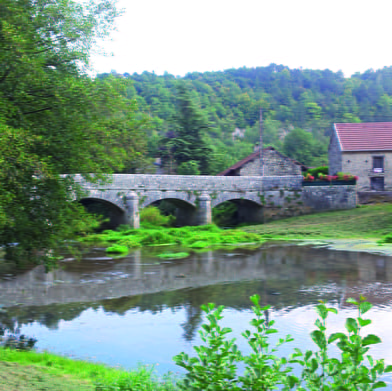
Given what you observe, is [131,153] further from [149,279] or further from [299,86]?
[299,86]

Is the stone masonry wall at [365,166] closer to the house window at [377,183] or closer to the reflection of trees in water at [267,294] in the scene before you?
the house window at [377,183]

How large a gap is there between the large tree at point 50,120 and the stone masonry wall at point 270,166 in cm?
3534

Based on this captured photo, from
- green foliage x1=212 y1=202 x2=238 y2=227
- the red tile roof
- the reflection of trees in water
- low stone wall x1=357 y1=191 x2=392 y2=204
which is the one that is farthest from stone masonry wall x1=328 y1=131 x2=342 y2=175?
the reflection of trees in water

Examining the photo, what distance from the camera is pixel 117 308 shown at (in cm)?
1362

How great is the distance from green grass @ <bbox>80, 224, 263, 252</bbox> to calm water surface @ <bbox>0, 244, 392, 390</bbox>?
5212mm

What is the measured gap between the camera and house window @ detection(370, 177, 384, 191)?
42688 mm

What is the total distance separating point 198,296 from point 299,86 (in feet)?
292

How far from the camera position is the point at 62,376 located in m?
7.78

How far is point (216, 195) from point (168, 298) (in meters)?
23.4

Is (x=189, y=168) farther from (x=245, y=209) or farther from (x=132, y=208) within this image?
(x=132, y=208)

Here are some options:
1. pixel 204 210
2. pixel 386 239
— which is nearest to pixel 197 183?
pixel 204 210

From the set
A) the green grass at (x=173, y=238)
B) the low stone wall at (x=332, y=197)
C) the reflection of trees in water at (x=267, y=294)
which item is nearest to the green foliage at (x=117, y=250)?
the green grass at (x=173, y=238)

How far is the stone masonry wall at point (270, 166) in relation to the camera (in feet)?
154

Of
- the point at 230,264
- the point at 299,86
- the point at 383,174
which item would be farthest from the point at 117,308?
the point at 299,86
